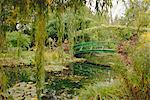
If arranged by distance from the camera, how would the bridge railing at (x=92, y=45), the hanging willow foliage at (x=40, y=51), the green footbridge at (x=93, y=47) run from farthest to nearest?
1. the bridge railing at (x=92, y=45)
2. the green footbridge at (x=93, y=47)
3. the hanging willow foliage at (x=40, y=51)

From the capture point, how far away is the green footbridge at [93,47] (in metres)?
19.1

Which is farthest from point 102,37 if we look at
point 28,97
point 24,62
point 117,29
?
point 28,97

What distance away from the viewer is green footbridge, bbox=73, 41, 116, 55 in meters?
19.1

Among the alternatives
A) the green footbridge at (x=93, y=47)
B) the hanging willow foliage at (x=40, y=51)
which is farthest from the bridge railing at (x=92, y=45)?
the hanging willow foliage at (x=40, y=51)

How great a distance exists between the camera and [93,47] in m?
19.9

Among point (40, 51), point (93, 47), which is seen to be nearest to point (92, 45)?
point (93, 47)

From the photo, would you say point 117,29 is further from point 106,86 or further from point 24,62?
point 106,86

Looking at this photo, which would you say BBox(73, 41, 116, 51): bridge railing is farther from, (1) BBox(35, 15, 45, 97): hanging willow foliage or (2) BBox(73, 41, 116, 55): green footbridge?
(1) BBox(35, 15, 45, 97): hanging willow foliage

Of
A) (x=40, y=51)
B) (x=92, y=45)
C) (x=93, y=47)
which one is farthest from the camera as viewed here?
(x=93, y=47)

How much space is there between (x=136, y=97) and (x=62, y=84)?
6.00 meters

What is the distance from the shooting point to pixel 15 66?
539 inches

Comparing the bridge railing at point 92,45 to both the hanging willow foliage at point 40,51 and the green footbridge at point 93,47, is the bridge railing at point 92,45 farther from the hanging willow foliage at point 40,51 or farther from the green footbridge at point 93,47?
the hanging willow foliage at point 40,51

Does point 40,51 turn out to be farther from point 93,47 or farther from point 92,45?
point 93,47

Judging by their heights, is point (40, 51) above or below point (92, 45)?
below
